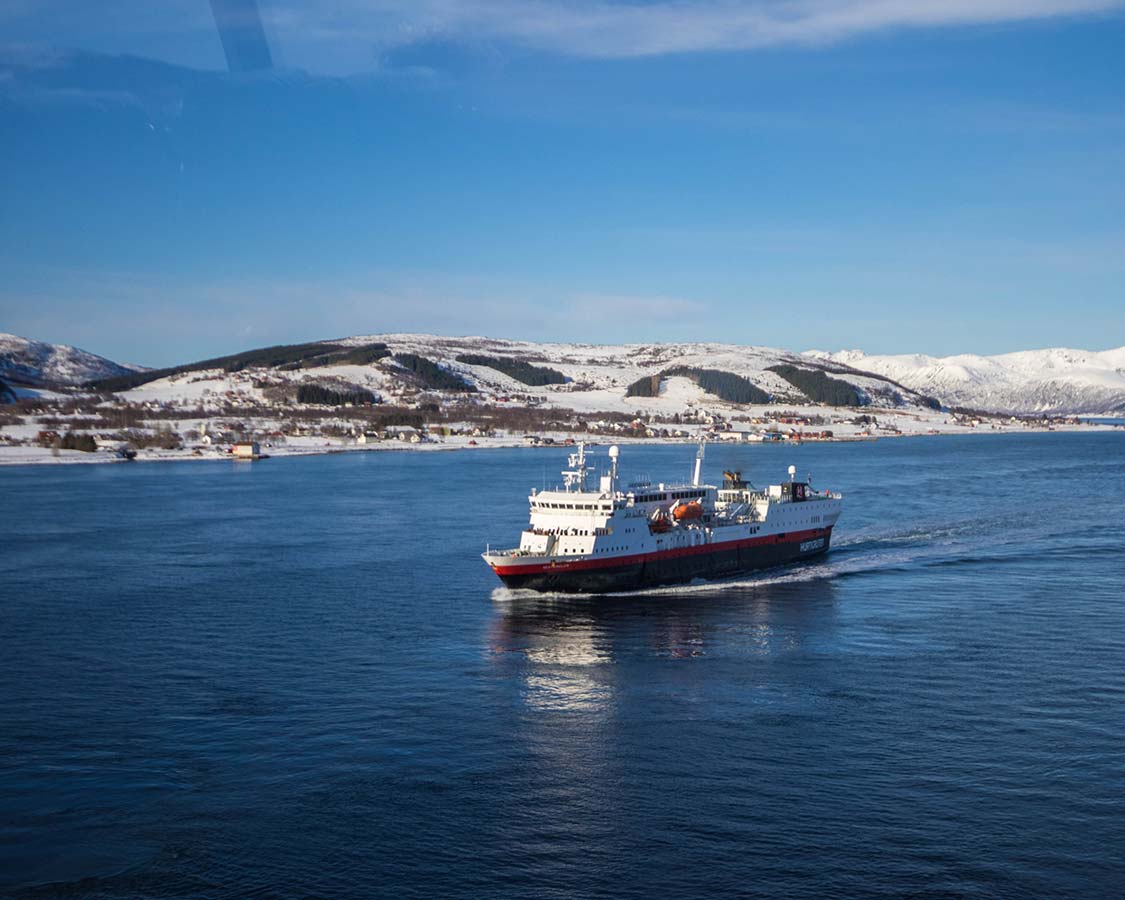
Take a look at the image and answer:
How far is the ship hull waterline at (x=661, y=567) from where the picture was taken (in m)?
41.1

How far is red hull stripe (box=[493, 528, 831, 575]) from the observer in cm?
4091

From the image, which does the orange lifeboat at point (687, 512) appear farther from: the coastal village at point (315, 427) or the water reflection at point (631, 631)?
the coastal village at point (315, 427)

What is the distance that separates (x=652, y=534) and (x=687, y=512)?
3202 millimetres

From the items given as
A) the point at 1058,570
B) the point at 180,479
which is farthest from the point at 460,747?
the point at 180,479

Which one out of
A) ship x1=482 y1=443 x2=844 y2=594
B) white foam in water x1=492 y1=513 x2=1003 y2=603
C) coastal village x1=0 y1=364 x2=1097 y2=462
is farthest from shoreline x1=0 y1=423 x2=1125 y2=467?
white foam in water x1=492 y1=513 x2=1003 y2=603

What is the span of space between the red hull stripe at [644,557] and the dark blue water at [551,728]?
4.10 ft

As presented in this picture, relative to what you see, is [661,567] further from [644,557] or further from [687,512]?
[687,512]

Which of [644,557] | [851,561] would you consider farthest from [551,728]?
[851,561]

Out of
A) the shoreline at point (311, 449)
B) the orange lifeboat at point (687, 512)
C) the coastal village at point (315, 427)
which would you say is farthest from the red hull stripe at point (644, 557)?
the coastal village at point (315, 427)

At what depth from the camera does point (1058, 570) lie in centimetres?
4516

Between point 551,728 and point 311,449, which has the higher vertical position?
point 311,449

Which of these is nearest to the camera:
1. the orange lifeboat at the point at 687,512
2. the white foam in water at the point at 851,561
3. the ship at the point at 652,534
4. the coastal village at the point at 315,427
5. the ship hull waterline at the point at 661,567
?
the ship hull waterline at the point at 661,567

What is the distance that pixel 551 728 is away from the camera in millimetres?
25078

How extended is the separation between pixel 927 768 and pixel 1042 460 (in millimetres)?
102495
